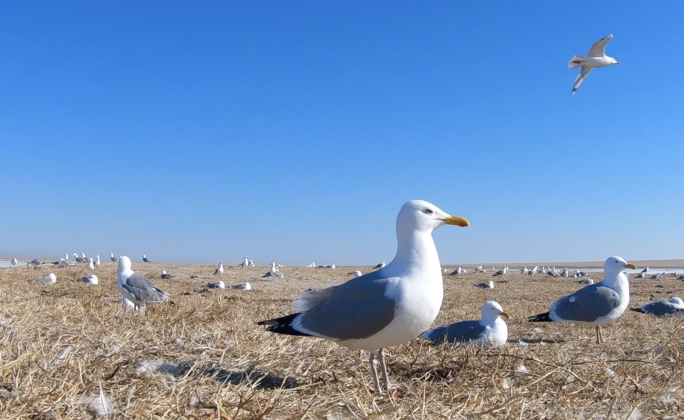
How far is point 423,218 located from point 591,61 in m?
11.4

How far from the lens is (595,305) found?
9.19 metres

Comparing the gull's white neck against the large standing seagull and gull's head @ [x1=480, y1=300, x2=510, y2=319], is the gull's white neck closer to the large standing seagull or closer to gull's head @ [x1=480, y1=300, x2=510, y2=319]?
the large standing seagull

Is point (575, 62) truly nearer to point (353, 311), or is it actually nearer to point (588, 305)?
point (588, 305)

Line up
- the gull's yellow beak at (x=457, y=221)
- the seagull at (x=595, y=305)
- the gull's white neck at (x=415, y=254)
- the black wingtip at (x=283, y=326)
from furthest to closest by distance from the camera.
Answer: the seagull at (x=595, y=305) → the gull's yellow beak at (x=457, y=221) → the black wingtip at (x=283, y=326) → the gull's white neck at (x=415, y=254)

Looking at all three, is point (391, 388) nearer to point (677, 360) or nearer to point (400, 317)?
point (400, 317)

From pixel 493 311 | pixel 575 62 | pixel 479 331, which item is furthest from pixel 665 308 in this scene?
pixel 575 62

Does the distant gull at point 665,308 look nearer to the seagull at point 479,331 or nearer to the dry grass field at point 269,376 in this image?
the seagull at point 479,331

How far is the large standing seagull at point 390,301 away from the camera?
407 cm

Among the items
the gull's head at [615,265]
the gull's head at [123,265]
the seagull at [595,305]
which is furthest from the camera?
the gull's head at [123,265]

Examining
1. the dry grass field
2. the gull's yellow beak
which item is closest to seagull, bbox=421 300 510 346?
the dry grass field

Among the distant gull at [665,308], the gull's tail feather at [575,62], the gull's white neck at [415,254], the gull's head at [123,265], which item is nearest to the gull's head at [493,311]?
the gull's white neck at [415,254]

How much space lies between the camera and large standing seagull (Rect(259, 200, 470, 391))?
4.07 metres

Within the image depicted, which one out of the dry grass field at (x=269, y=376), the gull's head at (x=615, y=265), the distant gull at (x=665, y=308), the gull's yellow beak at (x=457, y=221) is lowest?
the distant gull at (x=665, y=308)

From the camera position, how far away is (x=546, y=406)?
11.9 feet
